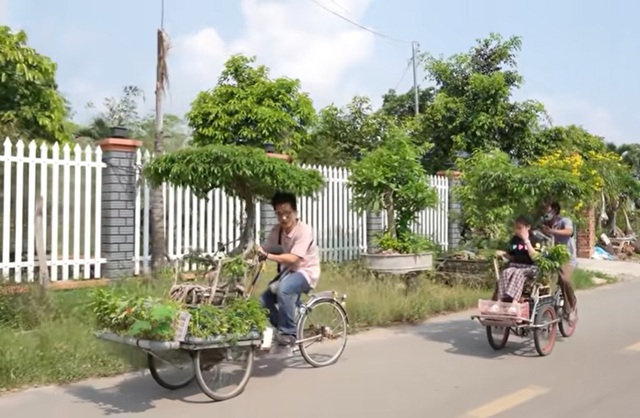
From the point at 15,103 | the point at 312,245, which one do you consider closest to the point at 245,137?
the point at 15,103

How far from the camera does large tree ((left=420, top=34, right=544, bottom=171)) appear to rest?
18.0 m

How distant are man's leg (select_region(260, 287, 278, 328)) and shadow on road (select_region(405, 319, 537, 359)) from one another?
2346 mm

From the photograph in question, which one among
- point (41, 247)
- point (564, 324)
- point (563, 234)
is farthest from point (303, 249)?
point (41, 247)

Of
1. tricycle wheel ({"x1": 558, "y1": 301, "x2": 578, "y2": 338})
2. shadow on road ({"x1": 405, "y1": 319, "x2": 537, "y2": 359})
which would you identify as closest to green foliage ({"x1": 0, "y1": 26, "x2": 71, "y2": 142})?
shadow on road ({"x1": 405, "y1": 319, "x2": 537, "y2": 359})

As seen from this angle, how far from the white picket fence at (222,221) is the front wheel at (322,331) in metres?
1.55

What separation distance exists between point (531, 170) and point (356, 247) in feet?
21.0

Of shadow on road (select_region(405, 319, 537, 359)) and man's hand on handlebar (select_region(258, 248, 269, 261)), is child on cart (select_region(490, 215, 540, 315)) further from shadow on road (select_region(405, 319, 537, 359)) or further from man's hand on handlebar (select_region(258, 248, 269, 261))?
man's hand on handlebar (select_region(258, 248, 269, 261))

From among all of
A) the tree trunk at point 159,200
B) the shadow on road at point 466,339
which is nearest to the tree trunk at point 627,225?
the shadow on road at point 466,339

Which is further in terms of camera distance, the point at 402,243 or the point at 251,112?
the point at 251,112

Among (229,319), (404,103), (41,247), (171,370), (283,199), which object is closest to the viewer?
(229,319)

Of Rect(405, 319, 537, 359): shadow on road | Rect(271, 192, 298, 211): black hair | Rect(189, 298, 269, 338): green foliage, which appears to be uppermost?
Rect(271, 192, 298, 211): black hair

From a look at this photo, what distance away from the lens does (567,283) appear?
786cm

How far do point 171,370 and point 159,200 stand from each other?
456 centimetres

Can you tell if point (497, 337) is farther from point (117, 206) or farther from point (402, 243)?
point (117, 206)
